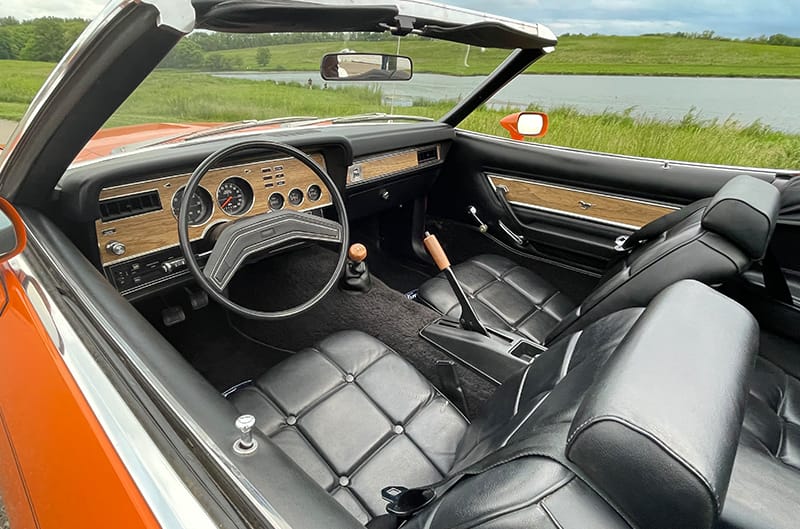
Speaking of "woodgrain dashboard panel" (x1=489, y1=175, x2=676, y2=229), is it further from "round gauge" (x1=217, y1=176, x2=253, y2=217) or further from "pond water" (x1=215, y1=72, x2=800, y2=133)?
"round gauge" (x1=217, y1=176, x2=253, y2=217)

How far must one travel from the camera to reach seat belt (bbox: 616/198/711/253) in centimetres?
164

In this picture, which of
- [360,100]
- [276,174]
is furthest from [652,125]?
[276,174]

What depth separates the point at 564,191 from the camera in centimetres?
239

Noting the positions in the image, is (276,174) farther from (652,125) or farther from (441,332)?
(652,125)

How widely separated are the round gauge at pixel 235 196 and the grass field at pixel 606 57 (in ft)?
1.40

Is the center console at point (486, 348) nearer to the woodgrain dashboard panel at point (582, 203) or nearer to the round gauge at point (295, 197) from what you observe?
the round gauge at point (295, 197)

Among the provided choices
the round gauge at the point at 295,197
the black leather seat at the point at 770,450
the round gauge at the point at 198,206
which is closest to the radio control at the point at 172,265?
the round gauge at the point at 198,206

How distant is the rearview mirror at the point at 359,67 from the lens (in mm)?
1631

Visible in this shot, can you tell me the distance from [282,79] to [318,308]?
1.02 m

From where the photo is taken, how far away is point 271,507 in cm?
59

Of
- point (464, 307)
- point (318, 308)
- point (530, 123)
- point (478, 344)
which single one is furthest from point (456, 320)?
point (530, 123)

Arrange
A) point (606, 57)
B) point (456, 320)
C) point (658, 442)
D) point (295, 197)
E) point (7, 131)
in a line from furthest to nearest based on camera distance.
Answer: point (606, 57), point (295, 197), point (456, 320), point (7, 131), point (658, 442)

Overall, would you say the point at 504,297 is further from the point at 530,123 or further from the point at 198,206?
the point at 198,206

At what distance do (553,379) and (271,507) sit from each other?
643 millimetres
